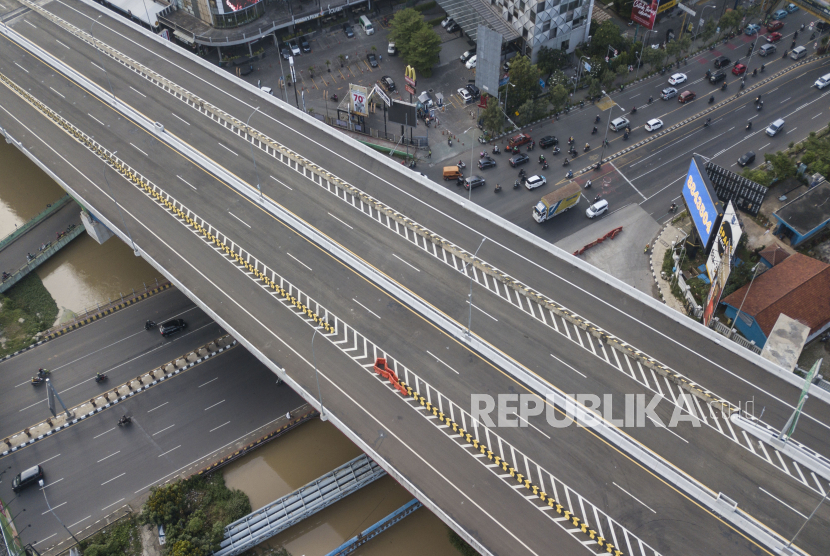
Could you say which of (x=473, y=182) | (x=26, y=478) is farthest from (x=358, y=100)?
(x=26, y=478)

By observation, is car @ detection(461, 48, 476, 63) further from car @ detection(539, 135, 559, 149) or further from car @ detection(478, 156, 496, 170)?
car @ detection(478, 156, 496, 170)

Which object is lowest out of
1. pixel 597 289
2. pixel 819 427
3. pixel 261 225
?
pixel 819 427

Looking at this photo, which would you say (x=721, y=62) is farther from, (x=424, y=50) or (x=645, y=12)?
(x=424, y=50)

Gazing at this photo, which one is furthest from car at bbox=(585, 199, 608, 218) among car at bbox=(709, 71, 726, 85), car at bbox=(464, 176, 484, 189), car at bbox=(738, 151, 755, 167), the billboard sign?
the billboard sign

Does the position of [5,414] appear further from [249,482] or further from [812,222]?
[812,222]

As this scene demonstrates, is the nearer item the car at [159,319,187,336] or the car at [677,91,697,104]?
the car at [159,319,187,336]

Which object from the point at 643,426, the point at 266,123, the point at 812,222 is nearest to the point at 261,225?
the point at 266,123
